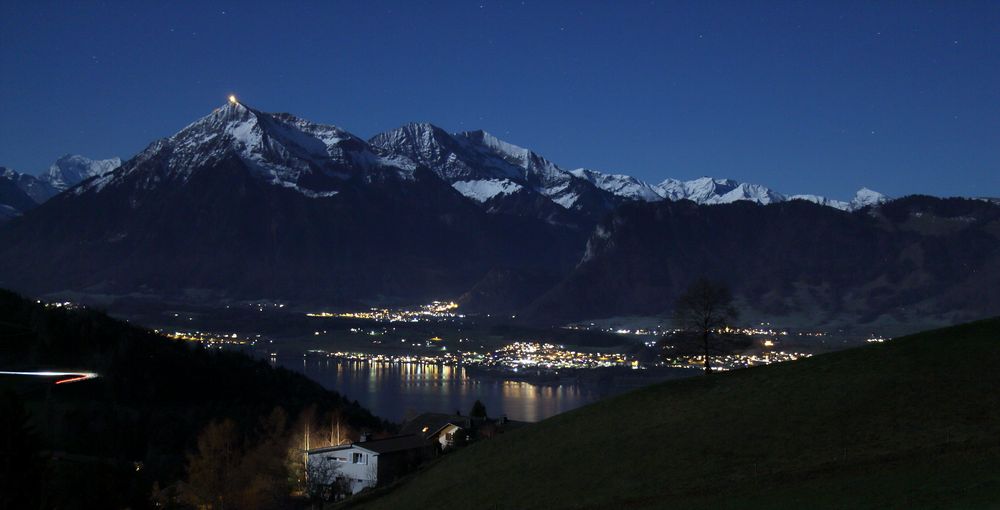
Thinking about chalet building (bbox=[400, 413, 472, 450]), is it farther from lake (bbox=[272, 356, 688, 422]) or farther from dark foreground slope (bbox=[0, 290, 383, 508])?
lake (bbox=[272, 356, 688, 422])

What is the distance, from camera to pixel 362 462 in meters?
63.0

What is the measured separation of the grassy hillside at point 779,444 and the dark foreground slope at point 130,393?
1621cm

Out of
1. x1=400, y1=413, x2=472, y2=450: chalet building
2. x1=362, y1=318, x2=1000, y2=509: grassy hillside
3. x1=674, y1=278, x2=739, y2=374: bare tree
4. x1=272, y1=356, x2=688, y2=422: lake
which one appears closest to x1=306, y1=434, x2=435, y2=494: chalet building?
x1=400, y1=413, x2=472, y2=450: chalet building

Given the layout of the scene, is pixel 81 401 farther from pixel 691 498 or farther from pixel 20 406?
pixel 691 498

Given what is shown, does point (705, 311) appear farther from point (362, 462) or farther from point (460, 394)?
point (460, 394)

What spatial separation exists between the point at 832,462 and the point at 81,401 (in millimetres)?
78234

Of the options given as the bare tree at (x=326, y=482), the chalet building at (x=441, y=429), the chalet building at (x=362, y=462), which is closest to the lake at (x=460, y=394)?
the chalet building at (x=441, y=429)

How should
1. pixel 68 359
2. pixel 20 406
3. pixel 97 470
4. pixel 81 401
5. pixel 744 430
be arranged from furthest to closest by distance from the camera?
pixel 68 359
pixel 81 401
pixel 97 470
pixel 744 430
pixel 20 406

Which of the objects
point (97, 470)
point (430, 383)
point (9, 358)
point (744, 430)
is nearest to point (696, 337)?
point (744, 430)

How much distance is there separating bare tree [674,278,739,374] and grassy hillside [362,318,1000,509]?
3775 mm

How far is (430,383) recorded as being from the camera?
18550 centimetres

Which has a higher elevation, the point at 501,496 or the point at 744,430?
the point at 744,430

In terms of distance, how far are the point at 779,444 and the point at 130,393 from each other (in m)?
83.8

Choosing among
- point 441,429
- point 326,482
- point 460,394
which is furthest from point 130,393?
point 460,394
